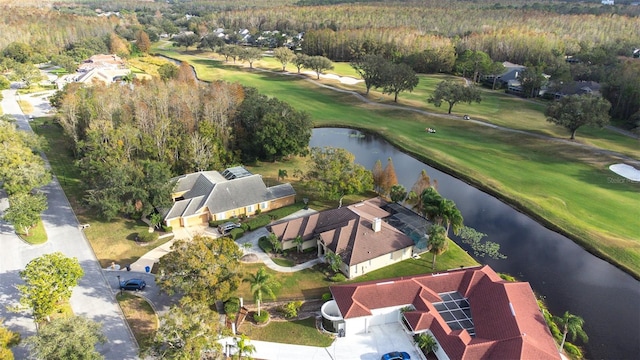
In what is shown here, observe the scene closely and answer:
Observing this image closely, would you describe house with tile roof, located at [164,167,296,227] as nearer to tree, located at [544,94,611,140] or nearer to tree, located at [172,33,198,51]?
tree, located at [544,94,611,140]

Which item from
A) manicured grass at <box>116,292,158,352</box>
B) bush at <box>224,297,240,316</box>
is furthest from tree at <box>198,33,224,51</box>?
bush at <box>224,297,240,316</box>

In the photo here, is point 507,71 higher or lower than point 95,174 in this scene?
higher

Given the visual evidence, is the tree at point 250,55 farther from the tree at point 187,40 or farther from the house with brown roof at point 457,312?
the house with brown roof at point 457,312

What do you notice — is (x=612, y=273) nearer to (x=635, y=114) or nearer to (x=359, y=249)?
(x=359, y=249)

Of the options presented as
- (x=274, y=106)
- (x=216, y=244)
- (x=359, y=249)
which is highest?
(x=274, y=106)

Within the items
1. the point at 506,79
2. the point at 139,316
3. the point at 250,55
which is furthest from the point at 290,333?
the point at 250,55

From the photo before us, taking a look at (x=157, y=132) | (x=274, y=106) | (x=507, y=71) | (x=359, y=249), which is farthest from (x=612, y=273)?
(x=507, y=71)
